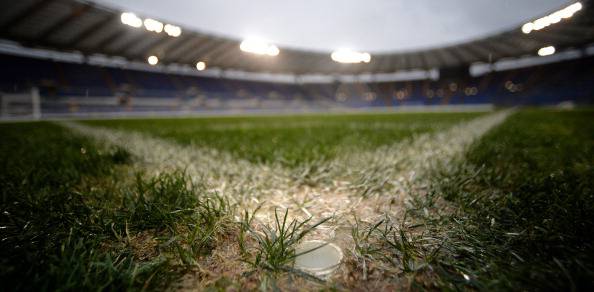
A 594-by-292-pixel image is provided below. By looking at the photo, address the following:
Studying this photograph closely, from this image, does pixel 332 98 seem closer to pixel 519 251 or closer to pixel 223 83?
pixel 223 83

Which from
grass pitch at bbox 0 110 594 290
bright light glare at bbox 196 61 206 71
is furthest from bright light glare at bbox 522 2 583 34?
bright light glare at bbox 196 61 206 71

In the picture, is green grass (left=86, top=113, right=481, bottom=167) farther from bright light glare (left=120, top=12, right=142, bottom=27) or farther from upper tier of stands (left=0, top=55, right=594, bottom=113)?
upper tier of stands (left=0, top=55, right=594, bottom=113)

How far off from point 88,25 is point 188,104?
10071mm

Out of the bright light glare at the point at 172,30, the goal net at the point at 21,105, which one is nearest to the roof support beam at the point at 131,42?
the bright light glare at the point at 172,30

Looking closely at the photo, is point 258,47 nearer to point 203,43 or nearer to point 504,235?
point 203,43

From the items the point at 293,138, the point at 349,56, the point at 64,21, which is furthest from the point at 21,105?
the point at 349,56

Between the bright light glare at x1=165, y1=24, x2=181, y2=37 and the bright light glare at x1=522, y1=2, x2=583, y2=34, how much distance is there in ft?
91.9

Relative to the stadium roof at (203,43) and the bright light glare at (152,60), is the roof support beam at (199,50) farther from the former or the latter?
the bright light glare at (152,60)

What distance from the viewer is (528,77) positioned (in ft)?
102

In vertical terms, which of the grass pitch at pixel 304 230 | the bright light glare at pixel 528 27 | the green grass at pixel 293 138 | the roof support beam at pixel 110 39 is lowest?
the grass pitch at pixel 304 230

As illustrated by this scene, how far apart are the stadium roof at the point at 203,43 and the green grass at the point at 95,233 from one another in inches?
831

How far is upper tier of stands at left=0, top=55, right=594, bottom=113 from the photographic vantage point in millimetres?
21219

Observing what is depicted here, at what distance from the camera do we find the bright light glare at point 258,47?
2884 cm

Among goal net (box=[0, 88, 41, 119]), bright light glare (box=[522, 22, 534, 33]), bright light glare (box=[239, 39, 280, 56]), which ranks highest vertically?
bright light glare (box=[239, 39, 280, 56])
